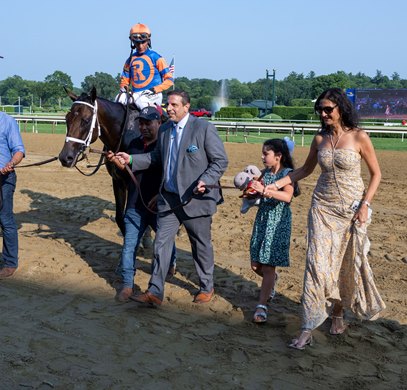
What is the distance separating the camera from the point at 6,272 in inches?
266

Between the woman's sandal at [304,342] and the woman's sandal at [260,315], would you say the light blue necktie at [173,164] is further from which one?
the woman's sandal at [304,342]

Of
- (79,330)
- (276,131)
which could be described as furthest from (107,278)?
(276,131)

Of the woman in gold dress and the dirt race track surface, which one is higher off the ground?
the woman in gold dress

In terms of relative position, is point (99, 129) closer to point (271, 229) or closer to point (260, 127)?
point (271, 229)

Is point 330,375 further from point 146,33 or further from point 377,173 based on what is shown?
point 146,33

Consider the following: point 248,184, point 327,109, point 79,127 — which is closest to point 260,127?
point 79,127

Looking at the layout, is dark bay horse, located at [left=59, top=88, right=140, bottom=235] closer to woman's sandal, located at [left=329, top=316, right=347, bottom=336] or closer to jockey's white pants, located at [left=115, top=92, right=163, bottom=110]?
jockey's white pants, located at [left=115, top=92, right=163, bottom=110]

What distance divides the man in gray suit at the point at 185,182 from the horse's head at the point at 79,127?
2.52 feet

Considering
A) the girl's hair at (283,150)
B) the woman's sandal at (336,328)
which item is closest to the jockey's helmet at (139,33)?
the girl's hair at (283,150)

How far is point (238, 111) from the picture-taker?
2226 inches

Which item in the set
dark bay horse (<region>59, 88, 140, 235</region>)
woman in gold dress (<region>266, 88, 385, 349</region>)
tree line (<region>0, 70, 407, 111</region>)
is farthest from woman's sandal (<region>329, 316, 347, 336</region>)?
tree line (<region>0, 70, 407, 111</region>)

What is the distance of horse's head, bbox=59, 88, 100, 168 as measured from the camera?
21.1 feet

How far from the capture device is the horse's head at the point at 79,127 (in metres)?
A: 6.43

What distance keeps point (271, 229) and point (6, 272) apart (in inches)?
122
